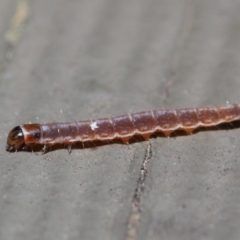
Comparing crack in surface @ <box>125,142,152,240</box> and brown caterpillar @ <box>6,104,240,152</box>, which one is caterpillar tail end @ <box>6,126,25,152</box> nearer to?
brown caterpillar @ <box>6,104,240,152</box>

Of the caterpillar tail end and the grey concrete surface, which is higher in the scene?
the caterpillar tail end

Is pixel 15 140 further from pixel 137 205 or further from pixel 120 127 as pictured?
pixel 137 205

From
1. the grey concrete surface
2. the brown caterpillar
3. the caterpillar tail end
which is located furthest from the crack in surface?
the caterpillar tail end

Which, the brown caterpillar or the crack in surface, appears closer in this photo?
the crack in surface

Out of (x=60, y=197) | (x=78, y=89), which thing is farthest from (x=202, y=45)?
(x=60, y=197)

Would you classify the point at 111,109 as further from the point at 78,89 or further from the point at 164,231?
the point at 164,231

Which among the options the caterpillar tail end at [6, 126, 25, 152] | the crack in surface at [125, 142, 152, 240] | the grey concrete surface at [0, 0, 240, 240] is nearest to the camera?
the crack in surface at [125, 142, 152, 240]

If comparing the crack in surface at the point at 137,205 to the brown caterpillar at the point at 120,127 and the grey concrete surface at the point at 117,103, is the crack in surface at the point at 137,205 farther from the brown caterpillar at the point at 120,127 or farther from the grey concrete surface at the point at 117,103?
the brown caterpillar at the point at 120,127
